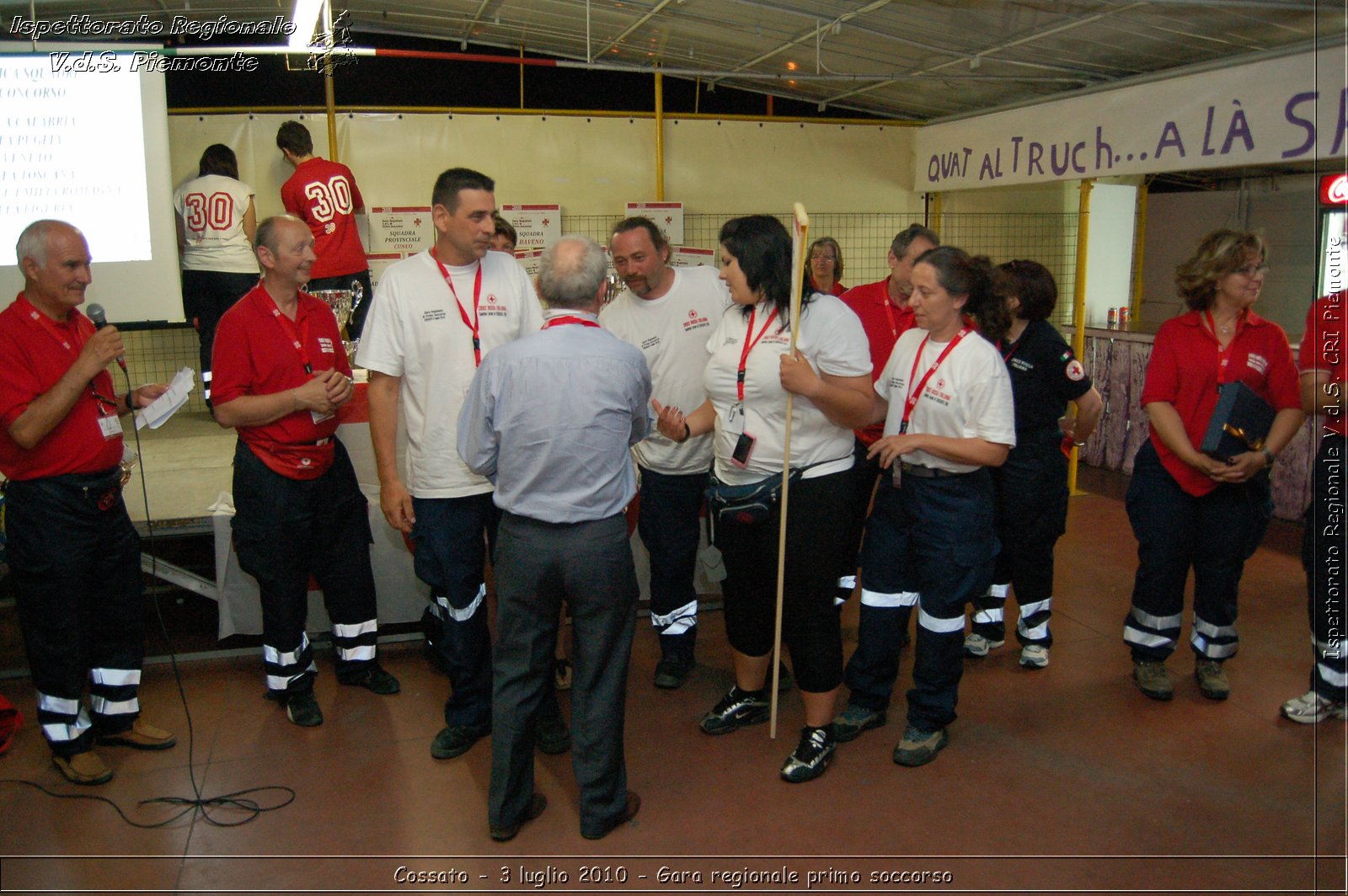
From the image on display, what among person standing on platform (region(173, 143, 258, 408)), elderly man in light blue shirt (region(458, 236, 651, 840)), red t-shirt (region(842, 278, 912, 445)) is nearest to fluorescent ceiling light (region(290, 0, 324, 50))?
person standing on platform (region(173, 143, 258, 408))

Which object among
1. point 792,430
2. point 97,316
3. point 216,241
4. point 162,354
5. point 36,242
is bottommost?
point 792,430

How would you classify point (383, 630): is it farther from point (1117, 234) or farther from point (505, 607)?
point (1117, 234)

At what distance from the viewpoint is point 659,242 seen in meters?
3.37

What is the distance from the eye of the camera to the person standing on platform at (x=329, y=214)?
5.54 m

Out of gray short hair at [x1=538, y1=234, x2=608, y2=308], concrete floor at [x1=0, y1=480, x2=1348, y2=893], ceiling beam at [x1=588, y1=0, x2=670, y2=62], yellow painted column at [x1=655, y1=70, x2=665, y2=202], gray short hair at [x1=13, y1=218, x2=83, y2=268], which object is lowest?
concrete floor at [x1=0, y1=480, x2=1348, y2=893]

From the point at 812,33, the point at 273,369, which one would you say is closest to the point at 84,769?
the point at 273,369

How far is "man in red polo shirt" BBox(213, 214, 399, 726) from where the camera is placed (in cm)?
316

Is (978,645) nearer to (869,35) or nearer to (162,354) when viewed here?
(869,35)

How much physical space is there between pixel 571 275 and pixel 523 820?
1520mm

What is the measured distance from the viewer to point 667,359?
11.0 feet

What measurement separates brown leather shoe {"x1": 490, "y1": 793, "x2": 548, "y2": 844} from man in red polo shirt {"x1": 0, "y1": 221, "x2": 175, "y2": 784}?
1353mm

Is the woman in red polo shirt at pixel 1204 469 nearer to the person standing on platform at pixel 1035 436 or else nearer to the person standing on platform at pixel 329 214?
the person standing on platform at pixel 1035 436

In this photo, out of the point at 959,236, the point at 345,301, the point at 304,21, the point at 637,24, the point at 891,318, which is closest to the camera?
the point at 891,318

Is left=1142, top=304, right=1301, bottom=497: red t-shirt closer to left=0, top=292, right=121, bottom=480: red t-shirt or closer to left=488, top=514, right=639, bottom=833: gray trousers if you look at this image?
left=488, top=514, right=639, bottom=833: gray trousers
